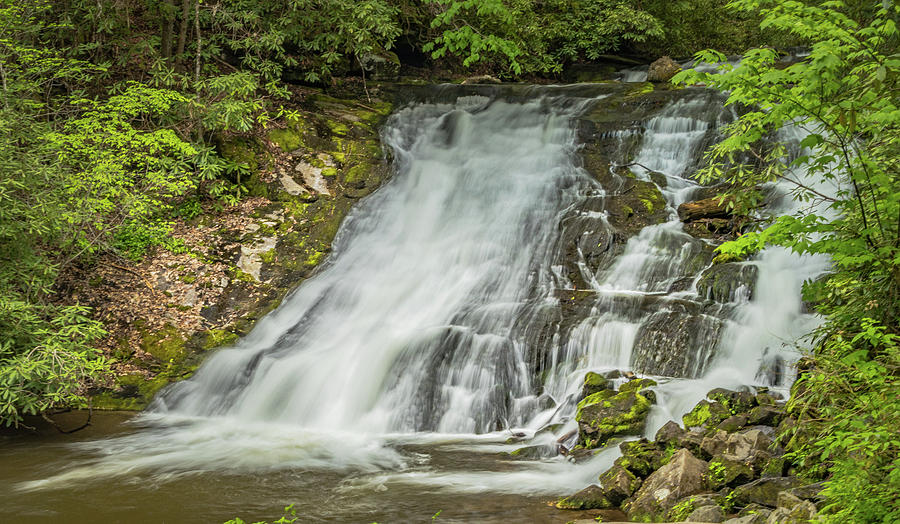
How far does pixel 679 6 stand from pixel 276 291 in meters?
15.9

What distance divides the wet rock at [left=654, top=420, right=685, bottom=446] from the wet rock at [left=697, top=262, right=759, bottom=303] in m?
3.31

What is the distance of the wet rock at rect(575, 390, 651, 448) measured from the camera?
22.7 ft

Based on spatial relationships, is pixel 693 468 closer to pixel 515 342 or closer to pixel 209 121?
pixel 515 342

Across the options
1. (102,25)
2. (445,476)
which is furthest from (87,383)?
(102,25)

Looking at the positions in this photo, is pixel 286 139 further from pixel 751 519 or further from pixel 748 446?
pixel 751 519

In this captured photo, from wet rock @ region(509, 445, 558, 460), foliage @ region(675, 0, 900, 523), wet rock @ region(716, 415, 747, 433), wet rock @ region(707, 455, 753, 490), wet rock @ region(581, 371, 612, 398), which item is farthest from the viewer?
wet rock @ region(581, 371, 612, 398)

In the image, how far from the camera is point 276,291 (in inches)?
431

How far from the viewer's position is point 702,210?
35.6 feet

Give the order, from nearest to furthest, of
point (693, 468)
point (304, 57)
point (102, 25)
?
point (693, 468) → point (102, 25) → point (304, 57)

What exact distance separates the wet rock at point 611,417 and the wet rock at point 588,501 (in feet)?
3.77

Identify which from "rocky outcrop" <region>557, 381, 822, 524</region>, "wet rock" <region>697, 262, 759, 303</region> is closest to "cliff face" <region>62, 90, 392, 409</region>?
"wet rock" <region>697, 262, 759, 303</region>

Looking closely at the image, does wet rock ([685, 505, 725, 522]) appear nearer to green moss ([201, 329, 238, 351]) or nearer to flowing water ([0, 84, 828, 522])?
flowing water ([0, 84, 828, 522])

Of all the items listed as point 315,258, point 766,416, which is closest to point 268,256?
point 315,258

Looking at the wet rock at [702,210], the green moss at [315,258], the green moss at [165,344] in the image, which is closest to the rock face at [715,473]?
the wet rock at [702,210]
